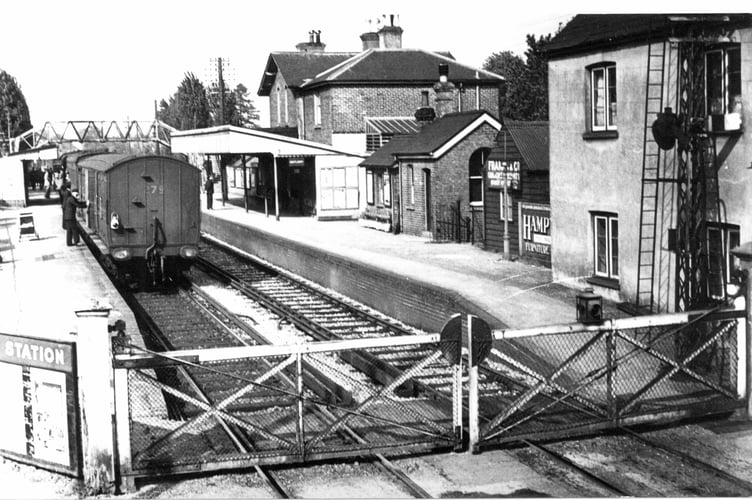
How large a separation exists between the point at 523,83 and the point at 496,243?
29.2 meters

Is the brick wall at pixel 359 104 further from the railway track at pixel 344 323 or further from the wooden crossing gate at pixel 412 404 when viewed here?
the wooden crossing gate at pixel 412 404

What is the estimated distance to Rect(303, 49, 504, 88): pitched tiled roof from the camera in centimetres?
4166

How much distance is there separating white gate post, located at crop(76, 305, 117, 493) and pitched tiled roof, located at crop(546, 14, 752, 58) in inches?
374

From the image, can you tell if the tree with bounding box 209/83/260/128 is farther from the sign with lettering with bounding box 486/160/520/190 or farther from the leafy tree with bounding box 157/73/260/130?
the sign with lettering with bounding box 486/160/520/190

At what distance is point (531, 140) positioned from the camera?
930 inches

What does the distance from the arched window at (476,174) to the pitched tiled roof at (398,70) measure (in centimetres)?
1332

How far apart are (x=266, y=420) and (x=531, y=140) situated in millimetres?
14704

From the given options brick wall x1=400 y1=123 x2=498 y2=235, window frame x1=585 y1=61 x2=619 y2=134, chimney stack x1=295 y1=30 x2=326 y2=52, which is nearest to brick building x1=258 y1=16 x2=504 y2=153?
chimney stack x1=295 y1=30 x2=326 y2=52

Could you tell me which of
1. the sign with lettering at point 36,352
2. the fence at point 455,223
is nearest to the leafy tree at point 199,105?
the fence at point 455,223

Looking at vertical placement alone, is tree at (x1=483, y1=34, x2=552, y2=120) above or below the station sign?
above

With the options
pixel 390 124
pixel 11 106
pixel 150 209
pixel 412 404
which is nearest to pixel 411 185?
pixel 150 209

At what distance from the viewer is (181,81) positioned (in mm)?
72625

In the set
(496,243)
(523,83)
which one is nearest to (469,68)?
(523,83)

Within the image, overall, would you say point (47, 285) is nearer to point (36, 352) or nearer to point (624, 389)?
point (36, 352)
